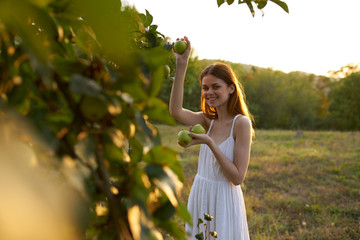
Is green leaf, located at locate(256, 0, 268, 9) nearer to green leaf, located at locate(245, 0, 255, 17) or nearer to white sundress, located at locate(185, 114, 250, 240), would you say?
green leaf, located at locate(245, 0, 255, 17)

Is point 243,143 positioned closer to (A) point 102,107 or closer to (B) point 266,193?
(A) point 102,107

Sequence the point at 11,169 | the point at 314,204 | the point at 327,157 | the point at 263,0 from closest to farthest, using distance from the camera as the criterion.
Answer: the point at 11,169, the point at 263,0, the point at 314,204, the point at 327,157

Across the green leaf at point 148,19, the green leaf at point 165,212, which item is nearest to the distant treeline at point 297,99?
the green leaf at point 148,19

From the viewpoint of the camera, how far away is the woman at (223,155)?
62.4 inches

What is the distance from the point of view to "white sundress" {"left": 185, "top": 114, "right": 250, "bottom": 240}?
168cm

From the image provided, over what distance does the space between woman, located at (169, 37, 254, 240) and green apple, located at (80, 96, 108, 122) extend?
1.23 meters

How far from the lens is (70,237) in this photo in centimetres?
25

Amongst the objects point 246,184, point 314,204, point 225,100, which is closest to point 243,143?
point 225,100

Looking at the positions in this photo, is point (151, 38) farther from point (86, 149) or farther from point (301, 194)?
point (301, 194)

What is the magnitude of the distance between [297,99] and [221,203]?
946 inches

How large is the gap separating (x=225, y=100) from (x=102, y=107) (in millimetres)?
1598

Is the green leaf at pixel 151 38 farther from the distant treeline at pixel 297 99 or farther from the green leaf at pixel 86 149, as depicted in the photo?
the distant treeline at pixel 297 99

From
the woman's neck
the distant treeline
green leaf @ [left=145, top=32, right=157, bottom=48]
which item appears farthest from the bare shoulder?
the distant treeline

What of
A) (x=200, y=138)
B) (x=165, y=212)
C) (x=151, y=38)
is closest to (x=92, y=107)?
(x=165, y=212)
